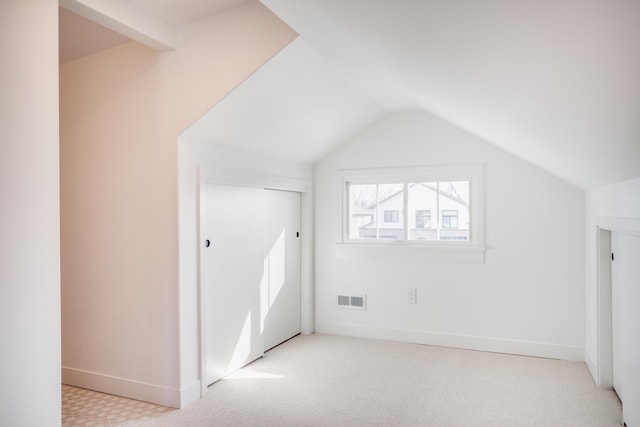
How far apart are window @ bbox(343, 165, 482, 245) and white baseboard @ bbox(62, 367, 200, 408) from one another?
8.29 feet

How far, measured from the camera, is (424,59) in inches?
74.4

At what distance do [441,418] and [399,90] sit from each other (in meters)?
2.52

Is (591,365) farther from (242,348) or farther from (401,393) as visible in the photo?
(242,348)

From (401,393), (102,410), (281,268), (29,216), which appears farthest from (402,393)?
(29,216)

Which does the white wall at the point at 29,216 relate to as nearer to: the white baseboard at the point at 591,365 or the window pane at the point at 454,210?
the window pane at the point at 454,210

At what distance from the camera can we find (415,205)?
491cm

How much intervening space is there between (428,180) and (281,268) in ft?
6.02

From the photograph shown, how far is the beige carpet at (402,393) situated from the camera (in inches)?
119

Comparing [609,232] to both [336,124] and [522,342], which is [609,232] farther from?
[336,124]

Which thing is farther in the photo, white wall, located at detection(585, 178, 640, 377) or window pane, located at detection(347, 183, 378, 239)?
window pane, located at detection(347, 183, 378, 239)

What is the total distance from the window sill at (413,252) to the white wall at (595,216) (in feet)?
3.12

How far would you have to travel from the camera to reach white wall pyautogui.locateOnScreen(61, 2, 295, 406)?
3.17m

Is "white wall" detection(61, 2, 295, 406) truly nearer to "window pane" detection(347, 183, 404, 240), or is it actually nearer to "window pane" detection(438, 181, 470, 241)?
"window pane" detection(347, 183, 404, 240)

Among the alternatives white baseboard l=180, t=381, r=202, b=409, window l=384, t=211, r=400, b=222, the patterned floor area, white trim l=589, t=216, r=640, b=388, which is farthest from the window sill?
the patterned floor area
